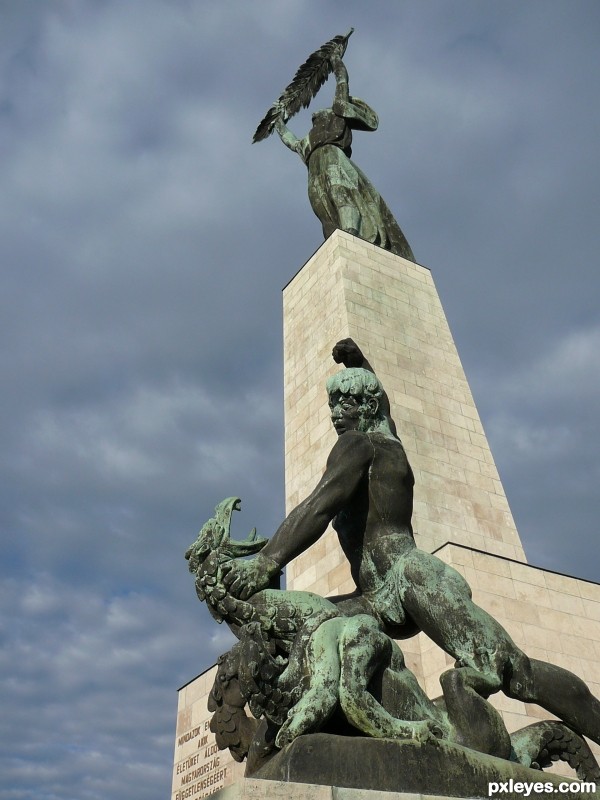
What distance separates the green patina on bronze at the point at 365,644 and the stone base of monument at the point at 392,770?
0.28 ft

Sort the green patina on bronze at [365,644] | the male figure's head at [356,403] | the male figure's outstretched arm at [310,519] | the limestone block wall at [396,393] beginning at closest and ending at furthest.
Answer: the green patina on bronze at [365,644]
the male figure's outstretched arm at [310,519]
the male figure's head at [356,403]
the limestone block wall at [396,393]

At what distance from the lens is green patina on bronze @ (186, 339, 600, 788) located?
337 cm

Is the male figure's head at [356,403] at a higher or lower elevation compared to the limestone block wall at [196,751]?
lower

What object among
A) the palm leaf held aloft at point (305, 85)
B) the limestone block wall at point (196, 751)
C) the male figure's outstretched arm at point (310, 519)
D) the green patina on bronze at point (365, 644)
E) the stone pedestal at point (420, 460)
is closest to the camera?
the green patina on bronze at point (365, 644)

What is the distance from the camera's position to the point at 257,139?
1772 cm

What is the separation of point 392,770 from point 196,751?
8770 mm

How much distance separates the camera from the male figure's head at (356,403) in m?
4.55

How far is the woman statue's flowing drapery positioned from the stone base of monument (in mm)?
12032

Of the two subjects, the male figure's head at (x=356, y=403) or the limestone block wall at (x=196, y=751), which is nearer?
the male figure's head at (x=356, y=403)

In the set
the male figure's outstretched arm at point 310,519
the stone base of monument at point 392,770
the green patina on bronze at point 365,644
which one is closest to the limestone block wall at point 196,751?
the green patina on bronze at point 365,644

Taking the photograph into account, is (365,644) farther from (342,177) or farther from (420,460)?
(342,177)

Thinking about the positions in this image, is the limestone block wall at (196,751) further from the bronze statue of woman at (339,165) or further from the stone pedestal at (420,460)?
the bronze statue of woman at (339,165)

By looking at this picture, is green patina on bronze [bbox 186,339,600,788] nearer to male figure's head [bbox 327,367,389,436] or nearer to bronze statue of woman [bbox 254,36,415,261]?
male figure's head [bbox 327,367,389,436]

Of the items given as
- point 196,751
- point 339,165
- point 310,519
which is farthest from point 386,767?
point 339,165
